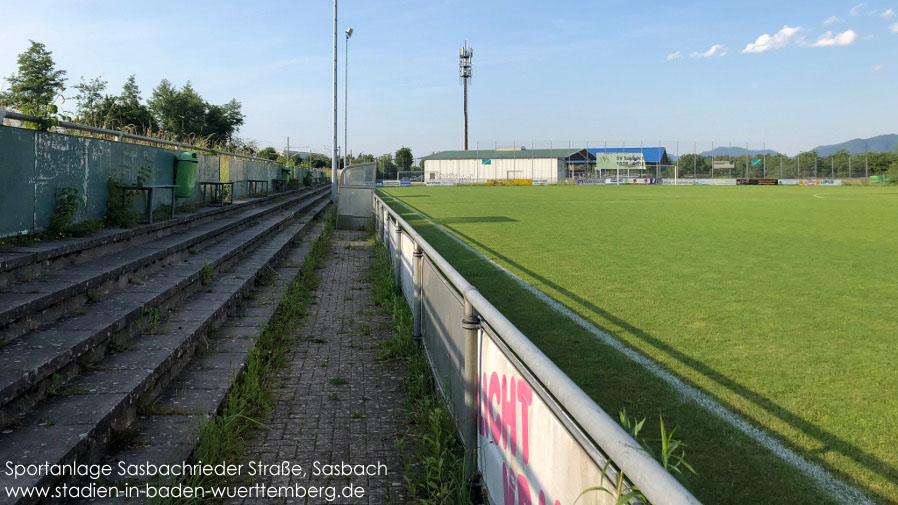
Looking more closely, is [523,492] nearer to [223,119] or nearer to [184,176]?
[184,176]

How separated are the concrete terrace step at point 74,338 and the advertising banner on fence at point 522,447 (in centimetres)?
232

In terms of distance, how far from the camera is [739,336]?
572 centimetres

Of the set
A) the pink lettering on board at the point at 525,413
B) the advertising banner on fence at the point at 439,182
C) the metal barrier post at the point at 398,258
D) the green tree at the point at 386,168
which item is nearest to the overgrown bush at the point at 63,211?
the metal barrier post at the point at 398,258

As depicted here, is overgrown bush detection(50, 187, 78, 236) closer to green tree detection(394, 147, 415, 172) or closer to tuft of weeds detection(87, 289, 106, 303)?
tuft of weeds detection(87, 289, 106, 303)

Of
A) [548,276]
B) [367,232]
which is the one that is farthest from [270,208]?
[548,276]

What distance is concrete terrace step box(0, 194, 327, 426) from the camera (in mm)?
3307

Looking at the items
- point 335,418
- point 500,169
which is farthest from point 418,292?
point 500,169

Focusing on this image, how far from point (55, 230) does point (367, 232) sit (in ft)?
35.0

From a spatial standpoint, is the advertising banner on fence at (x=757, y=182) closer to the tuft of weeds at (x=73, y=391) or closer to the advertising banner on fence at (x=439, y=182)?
the advertising banner on fence at (x=439, y=182)

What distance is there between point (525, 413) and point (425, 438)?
1.55 m

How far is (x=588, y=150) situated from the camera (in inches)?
3649

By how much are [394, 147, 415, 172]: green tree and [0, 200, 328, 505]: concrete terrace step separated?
4757 inches

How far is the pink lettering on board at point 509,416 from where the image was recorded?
2289mm

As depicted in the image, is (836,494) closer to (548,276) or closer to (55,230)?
(548,276)
